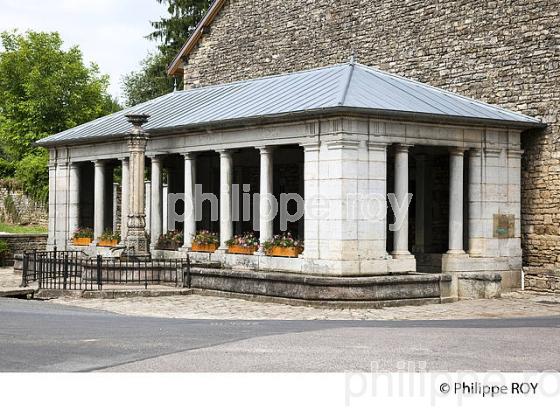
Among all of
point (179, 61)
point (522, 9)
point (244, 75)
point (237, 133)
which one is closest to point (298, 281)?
point (237, 133)

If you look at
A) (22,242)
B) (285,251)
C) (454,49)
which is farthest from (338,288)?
(22,242)

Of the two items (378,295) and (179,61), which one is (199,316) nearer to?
(378,295)

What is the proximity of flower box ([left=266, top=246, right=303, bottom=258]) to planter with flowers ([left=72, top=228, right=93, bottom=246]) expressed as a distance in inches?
371

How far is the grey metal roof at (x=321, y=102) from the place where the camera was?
2195 centimetres

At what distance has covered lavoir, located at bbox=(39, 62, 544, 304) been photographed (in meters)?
21.2

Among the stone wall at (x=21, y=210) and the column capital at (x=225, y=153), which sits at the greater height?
the column capital at (x=225, y=153)

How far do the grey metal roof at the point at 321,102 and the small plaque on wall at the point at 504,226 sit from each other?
2387 millimetres

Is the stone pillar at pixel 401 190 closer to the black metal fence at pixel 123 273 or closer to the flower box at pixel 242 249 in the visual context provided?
the flower box at pixel 242 249

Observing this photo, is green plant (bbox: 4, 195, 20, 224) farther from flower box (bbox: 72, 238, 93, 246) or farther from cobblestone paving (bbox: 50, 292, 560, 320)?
cobblestone paving (bbox: 50, 292, 560, 320)

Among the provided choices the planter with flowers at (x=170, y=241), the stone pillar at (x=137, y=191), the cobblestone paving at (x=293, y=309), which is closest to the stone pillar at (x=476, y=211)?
the cobblestone paving at (x=293, y=309)

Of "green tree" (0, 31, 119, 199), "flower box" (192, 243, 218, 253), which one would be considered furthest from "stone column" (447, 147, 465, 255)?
"green tree" (0, 31, 119, 199)

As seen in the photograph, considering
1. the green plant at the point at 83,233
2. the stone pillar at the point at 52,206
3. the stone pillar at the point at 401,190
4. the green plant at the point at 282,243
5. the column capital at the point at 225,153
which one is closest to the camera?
the stone pillar at the point at 401,190

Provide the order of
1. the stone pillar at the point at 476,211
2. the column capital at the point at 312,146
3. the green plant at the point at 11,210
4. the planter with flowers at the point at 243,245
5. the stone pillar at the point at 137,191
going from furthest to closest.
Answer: the green plant at the point at 11,210 < the stone pillar at the point at 137,191 < the planter with flowers at the point at 243,245 < the stone pillar at the point at 476,211 < the column capital at the point at 312,146

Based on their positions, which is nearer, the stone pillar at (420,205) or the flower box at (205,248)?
the flower box at (205,248)
